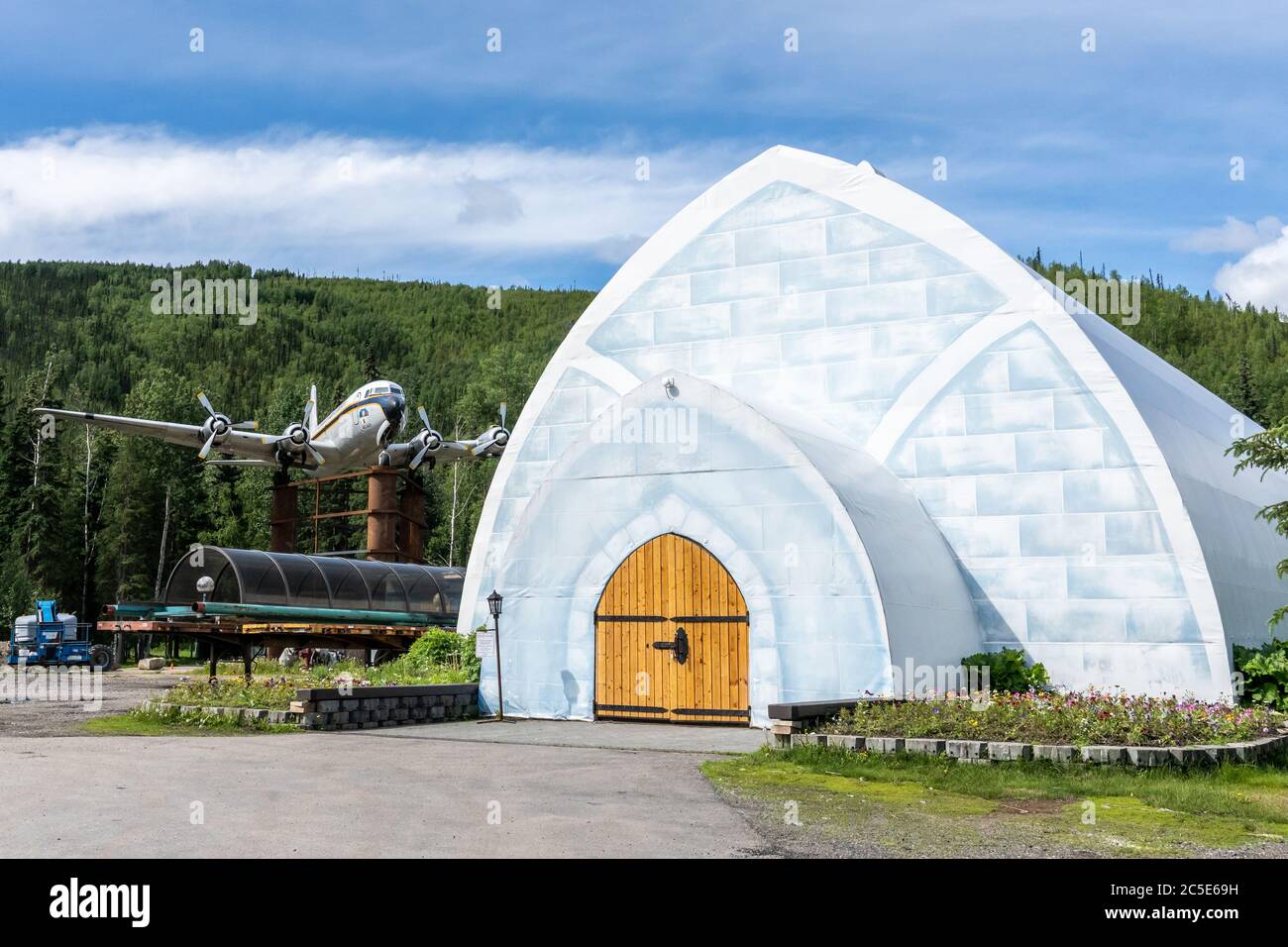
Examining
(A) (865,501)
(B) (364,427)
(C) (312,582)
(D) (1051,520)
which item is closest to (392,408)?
(B) (364,427)

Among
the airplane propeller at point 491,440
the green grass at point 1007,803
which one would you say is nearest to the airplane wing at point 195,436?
the airplane propeller at point 491,440

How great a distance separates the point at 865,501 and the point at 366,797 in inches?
408

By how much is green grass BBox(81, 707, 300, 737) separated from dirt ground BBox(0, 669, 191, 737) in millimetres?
420

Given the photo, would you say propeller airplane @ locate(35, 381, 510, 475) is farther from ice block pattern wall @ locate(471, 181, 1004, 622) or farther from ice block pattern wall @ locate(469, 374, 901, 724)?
ice block pattern wall @ locate(469, 374, 901, 724)

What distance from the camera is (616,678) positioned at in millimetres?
19719

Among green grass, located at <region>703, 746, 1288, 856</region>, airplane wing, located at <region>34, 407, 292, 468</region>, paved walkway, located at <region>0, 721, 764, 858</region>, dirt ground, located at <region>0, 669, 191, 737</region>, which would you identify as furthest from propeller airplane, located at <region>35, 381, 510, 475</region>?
green grass, located at <region>703, 746, 1288, 856</region>

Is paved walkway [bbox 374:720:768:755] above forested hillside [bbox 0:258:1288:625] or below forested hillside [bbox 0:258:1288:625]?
below

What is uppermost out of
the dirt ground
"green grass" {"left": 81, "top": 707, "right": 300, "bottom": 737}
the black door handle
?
the black door handle

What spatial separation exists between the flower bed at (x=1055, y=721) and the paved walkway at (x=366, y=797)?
81.3 inches

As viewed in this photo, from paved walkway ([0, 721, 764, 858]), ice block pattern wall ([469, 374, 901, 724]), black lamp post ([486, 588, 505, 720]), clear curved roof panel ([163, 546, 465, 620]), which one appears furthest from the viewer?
clear curved roof panel ([163, 546, 465, 620])

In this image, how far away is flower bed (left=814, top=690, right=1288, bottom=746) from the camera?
44.4ft

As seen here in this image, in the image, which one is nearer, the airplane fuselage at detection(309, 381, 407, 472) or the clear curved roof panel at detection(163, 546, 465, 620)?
the clear curved roof panel at detection(163, 546, 465, 620)

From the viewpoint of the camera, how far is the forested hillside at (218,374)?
6956cm
